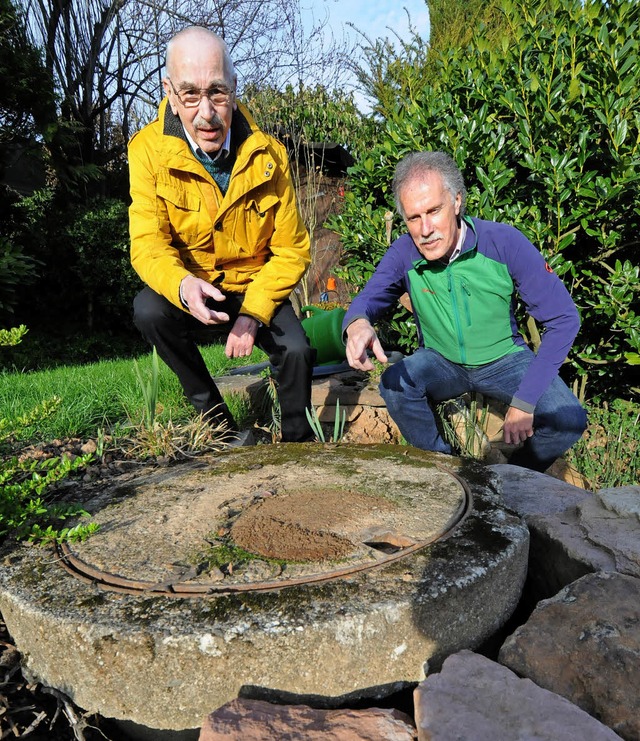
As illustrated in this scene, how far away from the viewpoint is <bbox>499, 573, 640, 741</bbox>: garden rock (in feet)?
3.69

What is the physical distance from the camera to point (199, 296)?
2.30 meters

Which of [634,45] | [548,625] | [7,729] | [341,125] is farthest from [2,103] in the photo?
[548,625]

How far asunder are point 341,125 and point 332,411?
20.6 ft

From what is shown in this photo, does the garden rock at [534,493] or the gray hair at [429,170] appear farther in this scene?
the gray hair at [429,170]

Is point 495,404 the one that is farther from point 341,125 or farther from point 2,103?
point 2,103

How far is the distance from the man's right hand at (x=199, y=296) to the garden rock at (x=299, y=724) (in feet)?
4.75

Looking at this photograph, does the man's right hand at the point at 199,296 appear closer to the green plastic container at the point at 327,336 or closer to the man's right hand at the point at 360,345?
the man's right hand at the point at 360,345

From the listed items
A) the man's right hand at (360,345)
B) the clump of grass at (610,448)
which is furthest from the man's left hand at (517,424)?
the clump of grass at (610,448)

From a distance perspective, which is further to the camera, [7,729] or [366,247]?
[366,247]

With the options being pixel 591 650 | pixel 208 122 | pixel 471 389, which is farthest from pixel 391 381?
pixel 591 650

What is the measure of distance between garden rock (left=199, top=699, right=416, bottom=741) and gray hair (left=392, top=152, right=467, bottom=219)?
Result: 200cm

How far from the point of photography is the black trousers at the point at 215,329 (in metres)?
2.67

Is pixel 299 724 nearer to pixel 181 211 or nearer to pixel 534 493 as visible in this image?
pixel 534 493

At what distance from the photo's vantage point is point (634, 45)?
2885 millimetres
